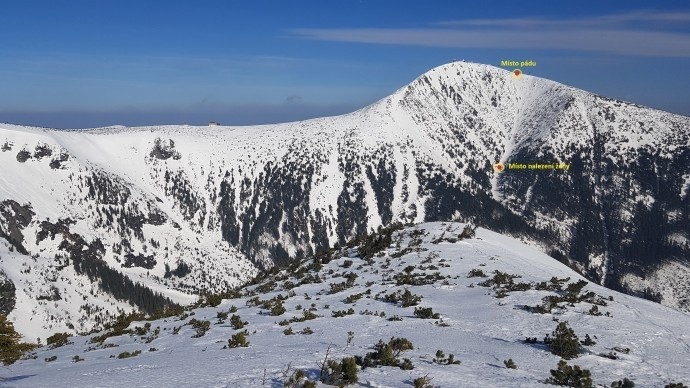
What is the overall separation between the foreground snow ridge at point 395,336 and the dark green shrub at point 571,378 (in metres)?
0.50

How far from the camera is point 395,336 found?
22.2 metres

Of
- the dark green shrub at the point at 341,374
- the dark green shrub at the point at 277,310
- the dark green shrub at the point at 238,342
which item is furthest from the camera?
the dark green shrub at the point at 277,310

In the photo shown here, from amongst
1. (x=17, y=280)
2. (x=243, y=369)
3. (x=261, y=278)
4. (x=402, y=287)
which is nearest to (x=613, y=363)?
(x=243, y=369)

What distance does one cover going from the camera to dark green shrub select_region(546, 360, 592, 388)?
1566 centimetres

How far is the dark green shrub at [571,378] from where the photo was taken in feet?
51.4

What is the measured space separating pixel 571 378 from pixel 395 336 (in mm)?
7883

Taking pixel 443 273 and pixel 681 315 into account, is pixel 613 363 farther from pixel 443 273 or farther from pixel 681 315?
pixel 443 273

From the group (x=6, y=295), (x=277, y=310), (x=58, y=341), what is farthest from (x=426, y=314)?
(x=6, y=295)

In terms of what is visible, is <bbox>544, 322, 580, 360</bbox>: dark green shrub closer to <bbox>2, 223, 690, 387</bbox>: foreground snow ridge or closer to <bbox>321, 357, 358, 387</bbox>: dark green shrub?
<bbox>2, 223, 690, 387</bbox>: foreground snow ridge

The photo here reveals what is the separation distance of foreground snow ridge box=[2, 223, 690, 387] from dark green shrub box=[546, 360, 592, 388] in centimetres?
50

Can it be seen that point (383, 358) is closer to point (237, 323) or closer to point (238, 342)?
point (238, 342)

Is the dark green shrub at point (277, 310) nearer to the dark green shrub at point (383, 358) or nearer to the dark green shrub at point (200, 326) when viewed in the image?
the dark green shrub at point (200, 326)

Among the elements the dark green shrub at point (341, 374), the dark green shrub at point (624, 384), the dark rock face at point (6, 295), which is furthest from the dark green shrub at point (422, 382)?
the dark rock face at point (6, 295)

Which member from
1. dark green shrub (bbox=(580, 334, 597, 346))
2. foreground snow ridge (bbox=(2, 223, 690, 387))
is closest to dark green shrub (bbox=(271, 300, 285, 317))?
foreground snow ridge (bbox=(2, 223, 690, 387))
